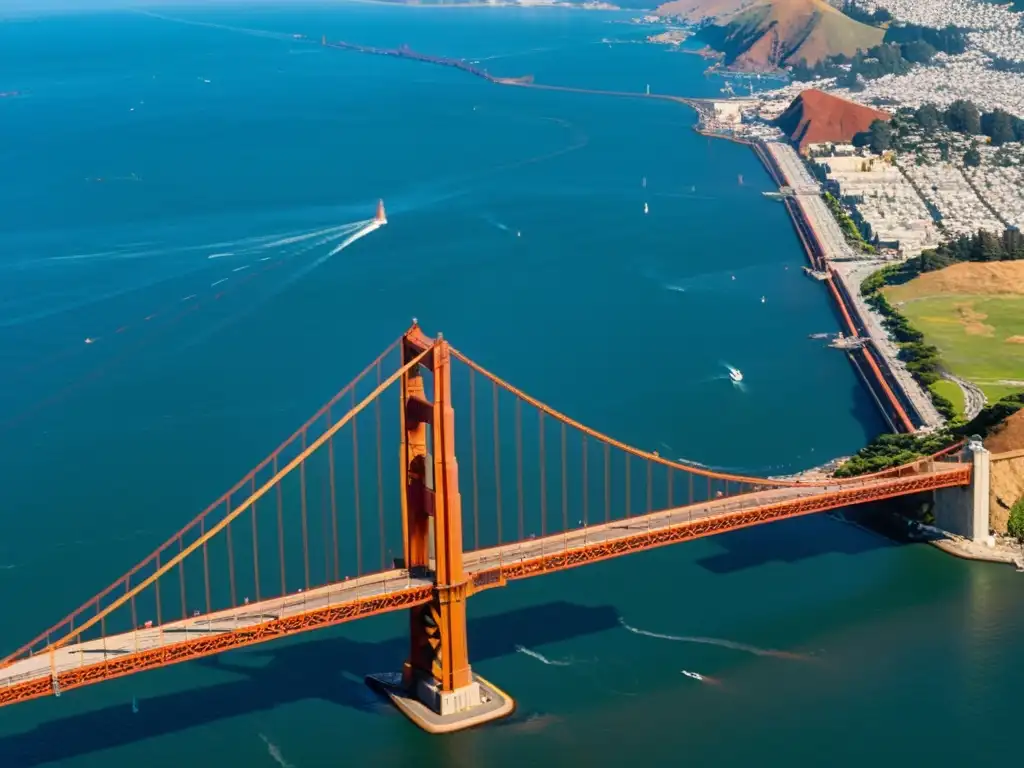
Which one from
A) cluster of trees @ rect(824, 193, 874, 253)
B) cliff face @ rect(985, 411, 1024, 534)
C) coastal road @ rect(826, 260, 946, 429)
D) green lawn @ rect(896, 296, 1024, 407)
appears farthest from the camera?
cluster of trees @ rect(824, 193, 874, 253)

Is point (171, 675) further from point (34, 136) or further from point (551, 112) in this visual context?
point (551, 112)

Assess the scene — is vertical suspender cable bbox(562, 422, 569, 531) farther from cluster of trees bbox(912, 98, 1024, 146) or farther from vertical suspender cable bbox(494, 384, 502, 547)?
cluster of trees bbox(912, 98, 1024, 146)

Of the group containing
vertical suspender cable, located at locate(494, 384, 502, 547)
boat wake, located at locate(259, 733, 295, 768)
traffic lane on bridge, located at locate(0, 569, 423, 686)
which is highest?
traffic lane on bridge, located at locate(0, 569, 423, 686)

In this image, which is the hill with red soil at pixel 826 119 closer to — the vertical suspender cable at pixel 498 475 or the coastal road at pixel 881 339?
the coastal road at pixel 881 339

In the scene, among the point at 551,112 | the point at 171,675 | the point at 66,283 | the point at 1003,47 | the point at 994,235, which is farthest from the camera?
the point at 1003,47

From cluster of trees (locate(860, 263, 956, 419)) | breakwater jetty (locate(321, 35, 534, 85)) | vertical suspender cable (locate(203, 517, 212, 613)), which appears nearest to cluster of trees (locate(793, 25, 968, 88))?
breakwater jetty (locate(321, 35, 534, 85))

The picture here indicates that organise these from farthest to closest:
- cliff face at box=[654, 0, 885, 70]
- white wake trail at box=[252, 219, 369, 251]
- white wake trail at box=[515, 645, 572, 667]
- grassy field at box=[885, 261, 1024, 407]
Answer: cliff face at box=[654, 0, 885, 70] < white wake trail at box=[252, 219, 369, 251] < grassy field at box=[885, 261, 1024, 407] < white wake trail at box=[515, 645, 572, 667]

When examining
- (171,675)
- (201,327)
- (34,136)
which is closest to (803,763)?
(171,675)
